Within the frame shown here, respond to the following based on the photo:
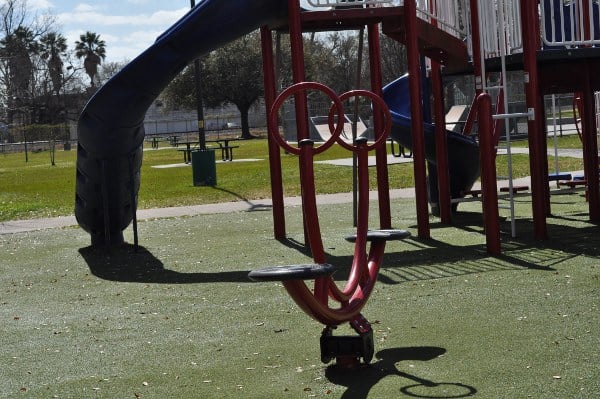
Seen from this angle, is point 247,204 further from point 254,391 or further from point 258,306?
point 254,391

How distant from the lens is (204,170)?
26016 mm

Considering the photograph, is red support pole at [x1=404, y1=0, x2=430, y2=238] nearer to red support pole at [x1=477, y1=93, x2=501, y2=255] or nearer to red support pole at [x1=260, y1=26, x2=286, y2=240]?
red support pole at [x1=477, y1=93, x2=501, y2=255]

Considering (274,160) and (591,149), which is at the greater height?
(274,160)

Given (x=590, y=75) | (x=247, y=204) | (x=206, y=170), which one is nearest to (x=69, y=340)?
(x=590, y=75)

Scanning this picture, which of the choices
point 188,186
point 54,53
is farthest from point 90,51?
point 188,186

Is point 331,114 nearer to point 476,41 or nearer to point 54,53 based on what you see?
point 476,41

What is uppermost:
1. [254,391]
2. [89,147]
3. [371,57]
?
[371,57]

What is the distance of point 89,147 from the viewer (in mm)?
13781

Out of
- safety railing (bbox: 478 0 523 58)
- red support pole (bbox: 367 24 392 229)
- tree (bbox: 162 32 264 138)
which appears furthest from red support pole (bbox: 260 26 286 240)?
tree (bbox: 162 32 264 138)

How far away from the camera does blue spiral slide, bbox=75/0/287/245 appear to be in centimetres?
1273

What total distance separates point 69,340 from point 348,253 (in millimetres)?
4771

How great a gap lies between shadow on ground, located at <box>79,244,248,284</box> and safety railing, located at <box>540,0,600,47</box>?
4.53 metres

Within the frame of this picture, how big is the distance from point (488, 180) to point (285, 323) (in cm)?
400

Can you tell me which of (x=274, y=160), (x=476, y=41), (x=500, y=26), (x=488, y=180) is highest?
(x=500, y=26)
